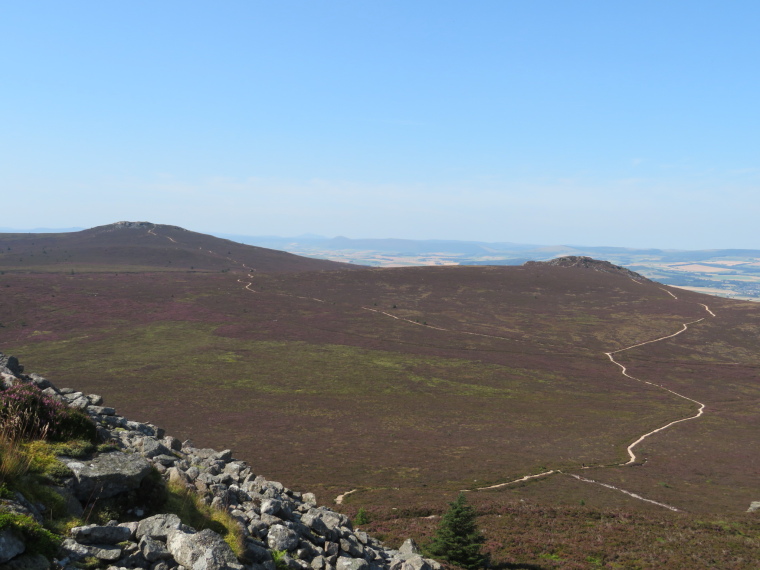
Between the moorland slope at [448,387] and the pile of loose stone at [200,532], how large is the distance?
8.52 meters

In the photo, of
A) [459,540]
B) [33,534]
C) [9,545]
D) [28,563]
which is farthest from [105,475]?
[459,540]

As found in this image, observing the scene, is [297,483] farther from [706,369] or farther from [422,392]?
[706,369]

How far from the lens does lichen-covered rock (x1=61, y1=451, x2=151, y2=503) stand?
33.6 ft

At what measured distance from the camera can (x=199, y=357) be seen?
71750mm

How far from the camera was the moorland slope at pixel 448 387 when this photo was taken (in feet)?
97.2

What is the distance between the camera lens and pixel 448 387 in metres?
64.1

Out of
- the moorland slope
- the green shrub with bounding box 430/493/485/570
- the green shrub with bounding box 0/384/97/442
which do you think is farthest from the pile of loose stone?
the moorland slope

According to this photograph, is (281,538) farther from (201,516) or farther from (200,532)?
(200,532)

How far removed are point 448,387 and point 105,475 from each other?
56.6 m

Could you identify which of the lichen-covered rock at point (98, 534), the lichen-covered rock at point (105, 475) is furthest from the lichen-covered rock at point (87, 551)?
the lichen-covered rock at point (105, 475)

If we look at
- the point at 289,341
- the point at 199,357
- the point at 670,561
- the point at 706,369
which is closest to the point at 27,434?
the point at 670,561

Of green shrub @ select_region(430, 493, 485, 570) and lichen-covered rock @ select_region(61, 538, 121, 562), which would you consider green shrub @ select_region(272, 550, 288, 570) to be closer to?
lichen-covered rock @ select_region(61, 538, 121, 562)

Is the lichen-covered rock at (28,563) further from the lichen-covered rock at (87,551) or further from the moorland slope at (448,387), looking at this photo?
the moorland slope at (448,387)

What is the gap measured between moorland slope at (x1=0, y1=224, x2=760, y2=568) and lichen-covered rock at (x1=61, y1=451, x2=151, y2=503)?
14312 millimetres
